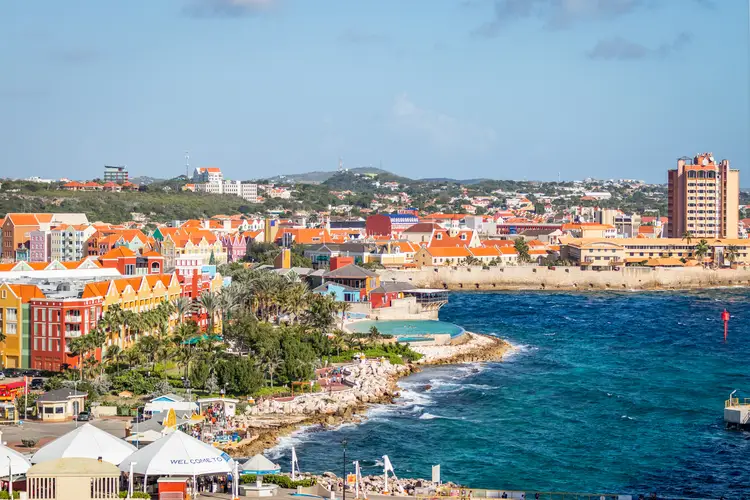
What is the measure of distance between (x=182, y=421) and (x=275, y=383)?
1198cm

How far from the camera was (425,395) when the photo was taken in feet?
172

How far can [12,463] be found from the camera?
3088 centimetres

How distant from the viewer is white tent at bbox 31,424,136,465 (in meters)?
31.6

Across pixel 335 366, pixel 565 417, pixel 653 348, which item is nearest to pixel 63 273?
pixel 335 366

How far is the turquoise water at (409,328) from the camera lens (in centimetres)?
7069

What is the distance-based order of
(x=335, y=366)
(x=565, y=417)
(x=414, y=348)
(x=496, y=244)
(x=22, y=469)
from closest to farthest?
(x=22, y=469)
(x=565, y=417)
(x=335, y=366)
(x=414, y=348)
(x=496, y=244)

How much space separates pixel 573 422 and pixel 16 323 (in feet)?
93.4

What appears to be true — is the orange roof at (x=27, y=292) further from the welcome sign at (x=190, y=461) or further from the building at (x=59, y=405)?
the welcome sign at (x=190, y=461)

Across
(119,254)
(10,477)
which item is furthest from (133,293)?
(10,477)

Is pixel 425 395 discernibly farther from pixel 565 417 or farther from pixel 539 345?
pixel 539 345

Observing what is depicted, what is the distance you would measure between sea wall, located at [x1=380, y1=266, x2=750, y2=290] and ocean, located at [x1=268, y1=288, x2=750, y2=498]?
123 ft

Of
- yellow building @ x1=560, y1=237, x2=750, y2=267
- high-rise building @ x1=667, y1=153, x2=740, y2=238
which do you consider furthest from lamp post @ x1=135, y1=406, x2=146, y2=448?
high-rise building @ x1=667, y1=153, x2=740, y2=238

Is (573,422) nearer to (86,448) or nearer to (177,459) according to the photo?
(177,459)

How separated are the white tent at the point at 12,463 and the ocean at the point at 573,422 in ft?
32.8
